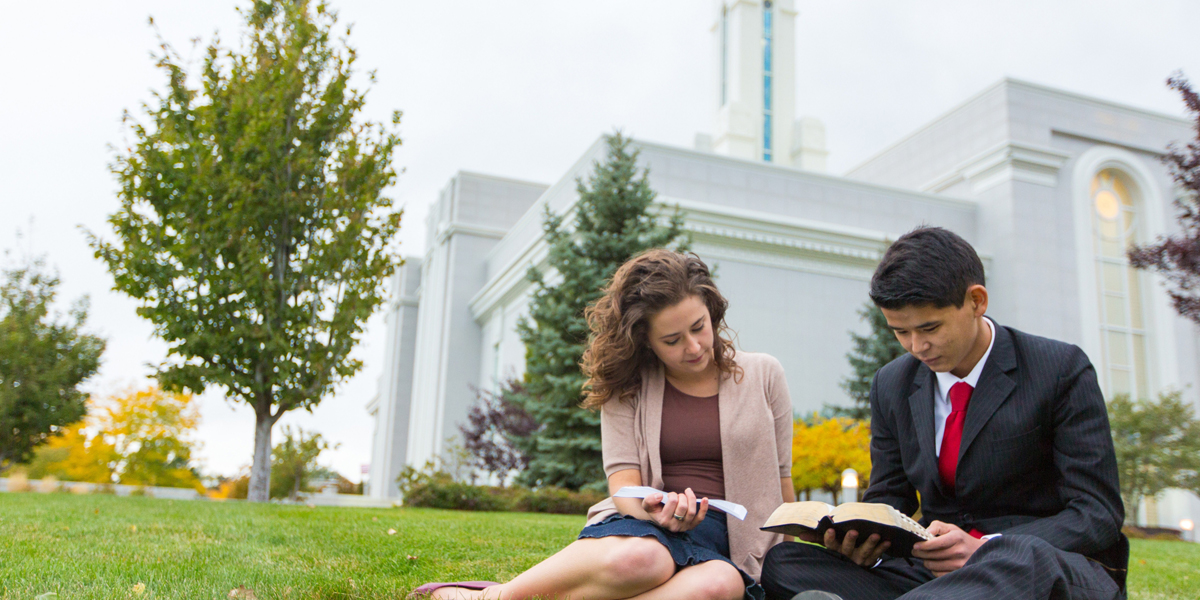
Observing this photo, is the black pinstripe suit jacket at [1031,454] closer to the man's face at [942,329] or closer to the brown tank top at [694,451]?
the man's face at [942,329]

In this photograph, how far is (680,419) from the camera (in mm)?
2896

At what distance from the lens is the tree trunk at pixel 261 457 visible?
1021 centimetres

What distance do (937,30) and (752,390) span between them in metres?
21.2

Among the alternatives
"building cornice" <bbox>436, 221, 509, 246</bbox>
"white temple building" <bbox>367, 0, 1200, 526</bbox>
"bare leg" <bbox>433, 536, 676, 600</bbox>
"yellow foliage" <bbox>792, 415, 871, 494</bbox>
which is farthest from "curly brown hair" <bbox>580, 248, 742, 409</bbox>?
"building cornice" <bbox>436, 221, 509, 246</bbox>

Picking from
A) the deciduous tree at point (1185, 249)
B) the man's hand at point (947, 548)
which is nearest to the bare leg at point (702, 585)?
the man's hand at point (947, 548)

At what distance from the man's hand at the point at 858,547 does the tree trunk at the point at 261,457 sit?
30.3 feet

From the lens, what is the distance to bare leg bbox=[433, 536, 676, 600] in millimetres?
2439

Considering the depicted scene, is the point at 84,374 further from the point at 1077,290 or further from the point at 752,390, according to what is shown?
the point at 1077,290

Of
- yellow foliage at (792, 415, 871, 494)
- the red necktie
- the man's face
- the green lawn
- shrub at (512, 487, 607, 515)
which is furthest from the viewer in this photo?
yellow foliage at (792, 415, 871, 494)

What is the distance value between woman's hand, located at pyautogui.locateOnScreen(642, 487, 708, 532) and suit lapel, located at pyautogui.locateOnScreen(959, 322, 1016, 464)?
0.81 m

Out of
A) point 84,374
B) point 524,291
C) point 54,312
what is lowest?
point 84,374

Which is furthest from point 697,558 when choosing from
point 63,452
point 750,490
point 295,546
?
point 63,452

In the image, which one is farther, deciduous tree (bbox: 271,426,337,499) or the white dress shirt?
deciduous tree (bbox: 271,426,337,499)

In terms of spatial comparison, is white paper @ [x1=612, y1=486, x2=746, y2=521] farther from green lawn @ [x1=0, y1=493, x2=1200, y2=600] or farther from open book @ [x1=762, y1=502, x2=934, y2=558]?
green lawn @ [x1=0, y1=493, x2=1200, y2=600]
